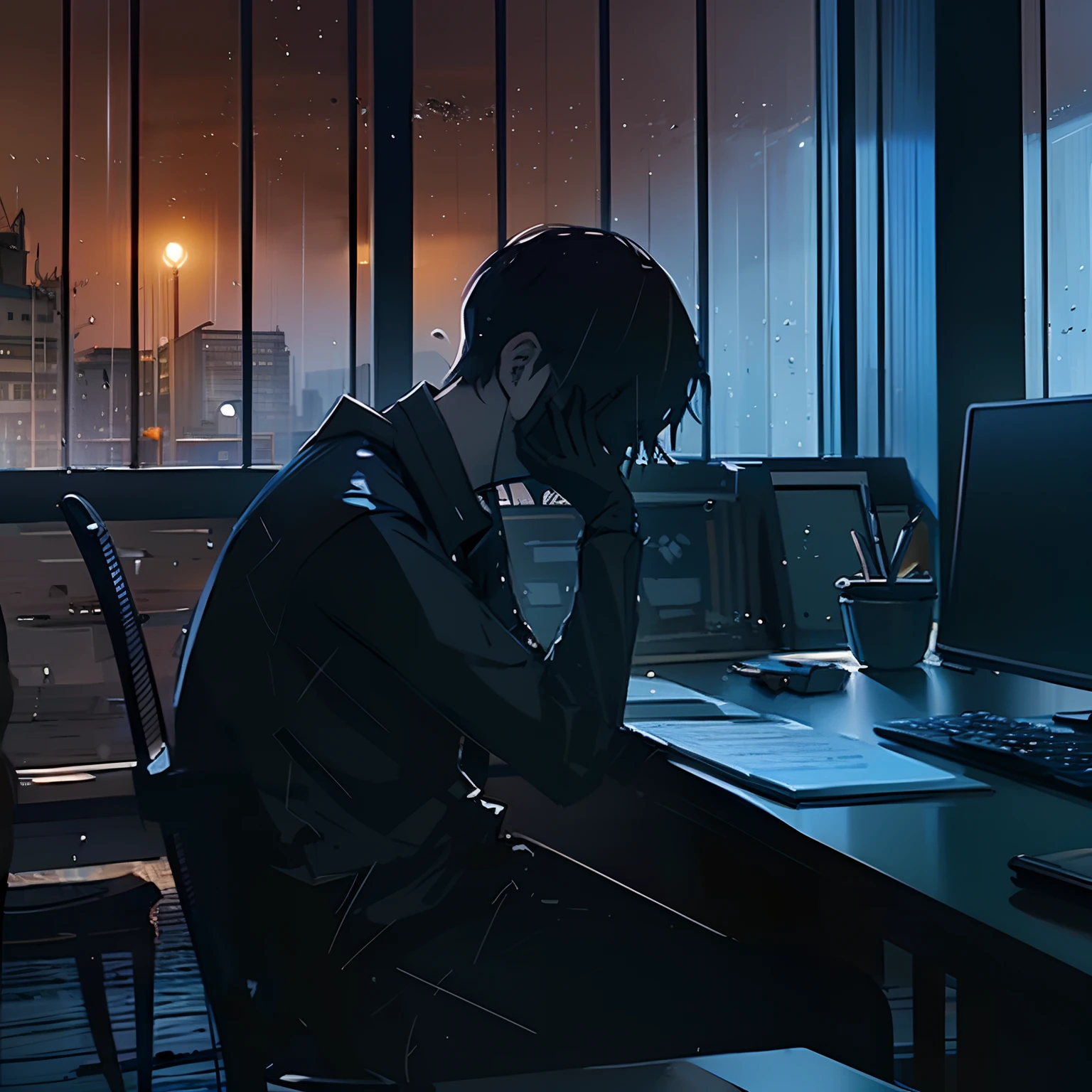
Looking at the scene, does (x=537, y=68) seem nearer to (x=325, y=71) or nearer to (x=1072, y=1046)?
(x=325, y=71)

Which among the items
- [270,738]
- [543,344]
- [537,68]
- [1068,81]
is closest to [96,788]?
[270,738]

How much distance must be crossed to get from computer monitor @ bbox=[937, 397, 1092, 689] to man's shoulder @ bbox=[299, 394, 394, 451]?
827mm

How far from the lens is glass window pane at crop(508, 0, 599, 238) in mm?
2211

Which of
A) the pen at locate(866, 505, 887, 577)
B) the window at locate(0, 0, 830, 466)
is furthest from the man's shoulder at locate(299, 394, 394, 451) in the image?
the pen at locate(866, 505, 887, 577)

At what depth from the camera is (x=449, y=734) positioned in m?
0.96

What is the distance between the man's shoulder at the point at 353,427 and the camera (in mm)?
989

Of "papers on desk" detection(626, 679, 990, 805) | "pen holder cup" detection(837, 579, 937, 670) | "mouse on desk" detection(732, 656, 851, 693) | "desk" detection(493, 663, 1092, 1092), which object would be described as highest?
"pen holder cup" detection(837, 579, 937, 670)

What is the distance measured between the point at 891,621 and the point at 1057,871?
3.41 feet

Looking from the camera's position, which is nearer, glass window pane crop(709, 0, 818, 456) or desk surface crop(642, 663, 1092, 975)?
desk surface crop(642, 663, 1092, 975)

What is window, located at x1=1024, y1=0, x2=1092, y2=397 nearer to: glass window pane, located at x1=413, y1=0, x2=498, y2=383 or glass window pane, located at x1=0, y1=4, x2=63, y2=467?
glass window pane, located at x1=413, y1=0, x2=498, y2=383

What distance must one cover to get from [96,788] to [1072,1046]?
1.52m

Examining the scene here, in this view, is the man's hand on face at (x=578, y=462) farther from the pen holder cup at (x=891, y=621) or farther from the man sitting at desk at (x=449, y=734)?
the pen holder cup at (x=891, y=621)

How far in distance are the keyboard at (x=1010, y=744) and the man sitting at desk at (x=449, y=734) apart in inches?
10.9

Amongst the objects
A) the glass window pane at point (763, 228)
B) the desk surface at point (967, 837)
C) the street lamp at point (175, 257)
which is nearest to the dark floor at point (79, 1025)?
the desk surface at point (967, 837)
